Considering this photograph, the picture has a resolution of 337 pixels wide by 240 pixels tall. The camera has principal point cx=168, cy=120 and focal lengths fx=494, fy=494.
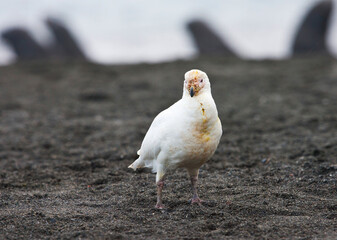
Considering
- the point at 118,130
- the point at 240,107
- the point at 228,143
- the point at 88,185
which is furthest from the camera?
the point at 240,107

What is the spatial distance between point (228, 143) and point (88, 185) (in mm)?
2764

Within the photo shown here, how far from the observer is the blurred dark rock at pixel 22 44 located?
18.9 meters

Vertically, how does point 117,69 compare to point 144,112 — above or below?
above

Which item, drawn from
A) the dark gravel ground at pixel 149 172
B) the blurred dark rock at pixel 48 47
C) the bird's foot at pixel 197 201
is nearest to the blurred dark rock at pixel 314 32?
the dark gravel ground at pixel 149 172

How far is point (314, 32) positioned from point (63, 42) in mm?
9612

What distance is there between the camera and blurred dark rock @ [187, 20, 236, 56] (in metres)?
19.0

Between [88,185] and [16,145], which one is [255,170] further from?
[16,145]

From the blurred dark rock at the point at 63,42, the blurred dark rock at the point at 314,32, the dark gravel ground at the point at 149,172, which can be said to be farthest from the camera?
the blurred dark rock at the point at 63,42

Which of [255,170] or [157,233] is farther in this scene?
[255,170]

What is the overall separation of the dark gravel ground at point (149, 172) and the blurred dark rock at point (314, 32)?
3.19 metres

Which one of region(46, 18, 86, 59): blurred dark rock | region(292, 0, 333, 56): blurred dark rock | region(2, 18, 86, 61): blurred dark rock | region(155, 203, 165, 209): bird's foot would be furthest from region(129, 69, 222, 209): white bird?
region(46, 18, 86, 59): blurred dark rock

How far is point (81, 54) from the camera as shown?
19906mm

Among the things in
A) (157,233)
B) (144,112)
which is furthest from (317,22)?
(157,233)

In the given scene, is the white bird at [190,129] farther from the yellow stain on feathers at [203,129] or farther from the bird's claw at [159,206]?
the bird's claw at [159,206]
